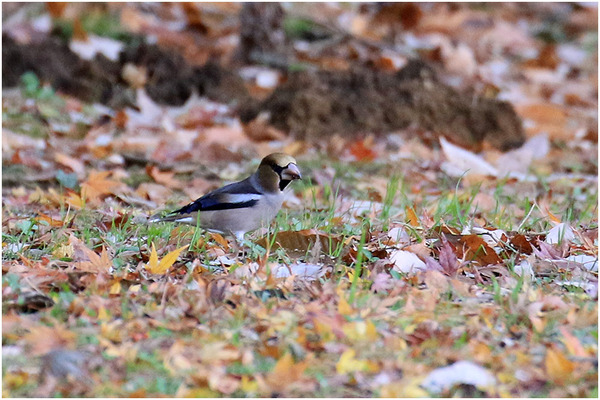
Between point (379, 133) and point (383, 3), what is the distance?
447 centimetres

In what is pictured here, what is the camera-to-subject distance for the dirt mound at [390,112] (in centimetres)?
808

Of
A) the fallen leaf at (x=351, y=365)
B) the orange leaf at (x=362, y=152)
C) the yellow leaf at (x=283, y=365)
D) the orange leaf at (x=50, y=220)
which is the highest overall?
the yellow leaf at (x=283, y=365)

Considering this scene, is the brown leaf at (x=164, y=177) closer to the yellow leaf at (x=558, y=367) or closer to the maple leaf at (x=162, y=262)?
the maple leaf at (x=162, y=262)

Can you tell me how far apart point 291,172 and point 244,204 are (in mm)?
330

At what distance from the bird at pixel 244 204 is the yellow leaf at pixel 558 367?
1973mm

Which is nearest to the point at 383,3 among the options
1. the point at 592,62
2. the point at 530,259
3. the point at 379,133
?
the point at 592,62

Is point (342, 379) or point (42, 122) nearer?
point (342, 379)

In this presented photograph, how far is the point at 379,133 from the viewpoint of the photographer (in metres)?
8.13

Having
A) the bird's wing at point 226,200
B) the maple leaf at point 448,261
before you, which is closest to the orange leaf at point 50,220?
the bird's wing at point 226,200

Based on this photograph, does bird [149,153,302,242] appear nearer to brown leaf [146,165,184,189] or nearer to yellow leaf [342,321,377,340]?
yellow leaf [342,321,377,340]

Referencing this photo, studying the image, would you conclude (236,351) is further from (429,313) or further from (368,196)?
(368,196)

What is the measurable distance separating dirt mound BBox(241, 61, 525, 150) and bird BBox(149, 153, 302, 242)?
10.2ft

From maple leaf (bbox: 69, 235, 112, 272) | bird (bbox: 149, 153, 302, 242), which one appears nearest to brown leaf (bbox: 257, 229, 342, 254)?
bird (bbox: 149, 153, 302, 242)

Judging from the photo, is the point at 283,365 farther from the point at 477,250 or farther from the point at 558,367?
the point at 477,250
